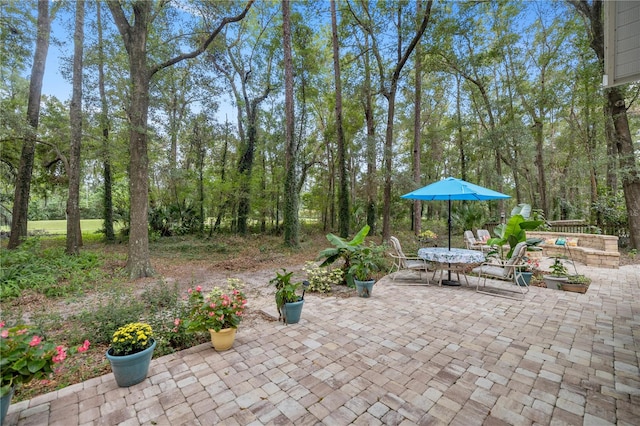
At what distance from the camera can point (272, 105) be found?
14461 mm

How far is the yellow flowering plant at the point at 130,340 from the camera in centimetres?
236

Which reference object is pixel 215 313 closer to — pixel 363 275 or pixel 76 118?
pixel 363 275

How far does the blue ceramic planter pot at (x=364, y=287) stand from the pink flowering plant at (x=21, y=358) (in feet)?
12.7

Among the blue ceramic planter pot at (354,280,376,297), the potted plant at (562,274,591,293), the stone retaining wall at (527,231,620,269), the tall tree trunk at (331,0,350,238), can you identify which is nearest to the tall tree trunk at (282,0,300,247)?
the tall tree trunk at (331,0,350,238)

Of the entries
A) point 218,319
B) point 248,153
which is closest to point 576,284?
point 218,319

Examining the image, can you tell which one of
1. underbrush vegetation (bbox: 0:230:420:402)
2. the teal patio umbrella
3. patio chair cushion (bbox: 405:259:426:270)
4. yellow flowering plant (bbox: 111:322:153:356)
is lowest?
underbrush vegetation (bbox: 0:230:420:402)

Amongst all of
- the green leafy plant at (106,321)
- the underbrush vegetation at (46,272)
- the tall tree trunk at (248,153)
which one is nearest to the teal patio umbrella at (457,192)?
the green leafy plant at (106,321)

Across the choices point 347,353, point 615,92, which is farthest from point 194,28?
point 615,92

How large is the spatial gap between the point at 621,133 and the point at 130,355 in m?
12.6

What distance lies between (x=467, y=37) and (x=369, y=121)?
15.9 feet

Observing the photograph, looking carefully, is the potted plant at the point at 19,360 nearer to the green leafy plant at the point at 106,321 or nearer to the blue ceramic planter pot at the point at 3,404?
the blue ceramic planter pot at the point at 3,404

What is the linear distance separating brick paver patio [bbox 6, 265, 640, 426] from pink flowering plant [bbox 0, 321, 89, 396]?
44cm

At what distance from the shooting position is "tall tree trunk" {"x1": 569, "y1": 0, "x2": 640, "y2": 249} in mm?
7922

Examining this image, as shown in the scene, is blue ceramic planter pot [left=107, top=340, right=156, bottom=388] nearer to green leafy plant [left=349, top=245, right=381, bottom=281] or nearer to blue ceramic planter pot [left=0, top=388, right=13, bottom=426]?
blue ceramic planter pot [left=0, top=388, right=13, bottom=426]
